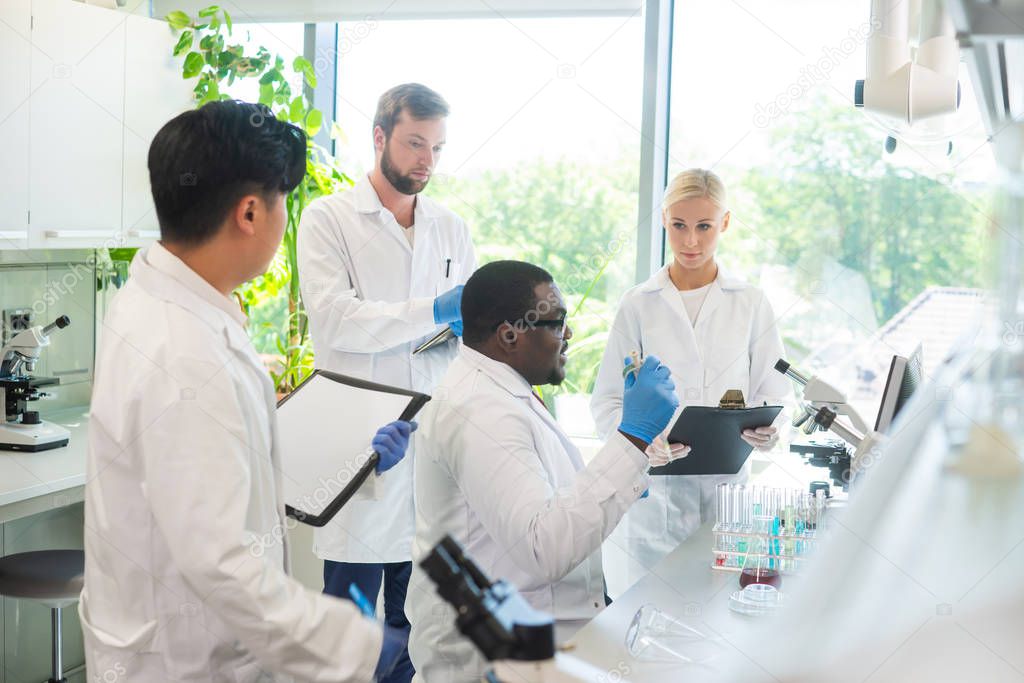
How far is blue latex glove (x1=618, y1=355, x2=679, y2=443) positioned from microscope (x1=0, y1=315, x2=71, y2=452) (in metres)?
1.70

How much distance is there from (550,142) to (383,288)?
122 centimetres

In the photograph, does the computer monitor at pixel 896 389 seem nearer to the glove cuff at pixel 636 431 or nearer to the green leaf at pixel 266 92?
the glove cuff at pixel 636 431

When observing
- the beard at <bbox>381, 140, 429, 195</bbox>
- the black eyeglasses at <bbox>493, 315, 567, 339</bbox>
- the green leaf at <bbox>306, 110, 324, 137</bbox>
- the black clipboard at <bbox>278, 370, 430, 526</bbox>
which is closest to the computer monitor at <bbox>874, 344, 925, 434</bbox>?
the black eyeglasses at <bbox>493, 315, 567, 339</bbox>

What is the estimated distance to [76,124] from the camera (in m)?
2.96

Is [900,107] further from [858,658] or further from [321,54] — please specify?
[321,54]

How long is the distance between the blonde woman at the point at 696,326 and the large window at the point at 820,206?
2.86ft

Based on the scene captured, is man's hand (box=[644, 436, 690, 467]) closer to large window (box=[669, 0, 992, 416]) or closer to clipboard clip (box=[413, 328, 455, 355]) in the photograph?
clipboard clip (box=[413, 328, 455, 355])

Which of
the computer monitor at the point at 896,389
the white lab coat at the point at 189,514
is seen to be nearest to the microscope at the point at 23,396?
the white lab coat at the point at 189,514

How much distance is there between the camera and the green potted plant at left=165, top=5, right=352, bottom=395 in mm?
3309

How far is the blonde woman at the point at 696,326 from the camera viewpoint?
102 inches

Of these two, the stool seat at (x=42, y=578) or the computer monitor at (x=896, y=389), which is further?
the stool seat at (x=42, y=578)

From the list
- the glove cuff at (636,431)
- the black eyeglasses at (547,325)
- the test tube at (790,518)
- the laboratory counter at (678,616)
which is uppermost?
the black eyeglasses at (547,325)

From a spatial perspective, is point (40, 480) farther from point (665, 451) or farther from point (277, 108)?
point (277, 108)

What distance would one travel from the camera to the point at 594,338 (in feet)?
11.7
